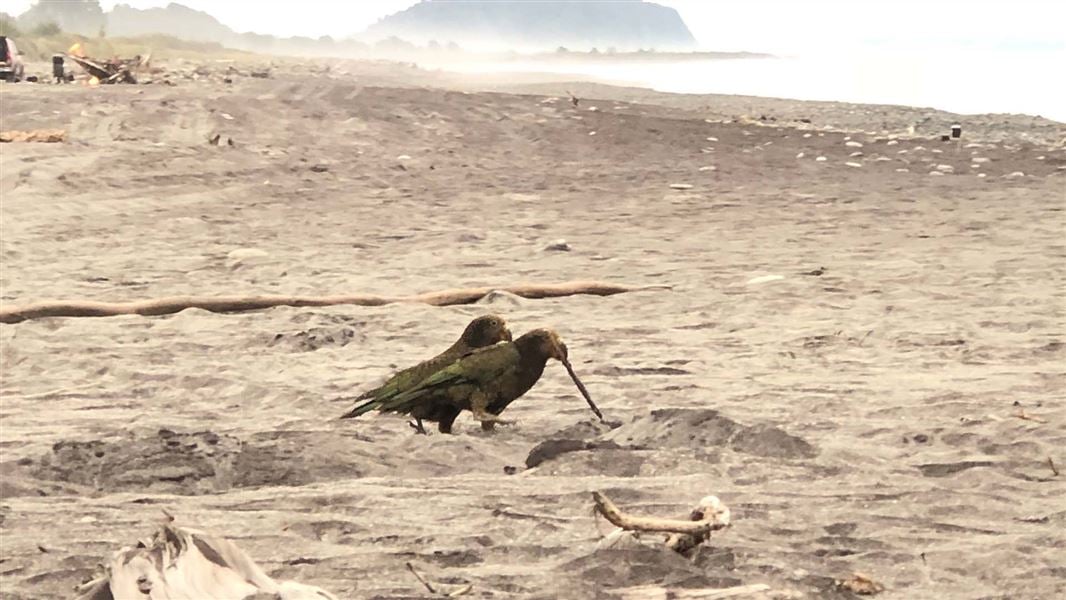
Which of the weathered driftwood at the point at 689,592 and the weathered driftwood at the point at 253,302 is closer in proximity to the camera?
the weathered driftwood at the point at 689,592

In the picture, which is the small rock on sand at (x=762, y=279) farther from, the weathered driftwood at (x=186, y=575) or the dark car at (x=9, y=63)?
the dark car at (x=9, y=63)

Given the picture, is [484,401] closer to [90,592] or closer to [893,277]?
[90,592]

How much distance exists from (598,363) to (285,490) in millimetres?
2054

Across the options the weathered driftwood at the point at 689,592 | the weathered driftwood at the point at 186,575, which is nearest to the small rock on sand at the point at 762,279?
the weathered driftwood at the point at 689,592

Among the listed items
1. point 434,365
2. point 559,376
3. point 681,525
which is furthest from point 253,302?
point 681,525

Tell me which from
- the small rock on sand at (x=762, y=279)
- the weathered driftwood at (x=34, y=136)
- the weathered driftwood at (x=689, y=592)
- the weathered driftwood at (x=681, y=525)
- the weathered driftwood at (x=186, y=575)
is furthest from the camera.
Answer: the weathered driftwood at (x=34, y=136)

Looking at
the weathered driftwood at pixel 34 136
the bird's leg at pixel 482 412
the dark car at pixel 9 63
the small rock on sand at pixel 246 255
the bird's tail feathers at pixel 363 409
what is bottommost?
the small rock on sand at pixel 246 255

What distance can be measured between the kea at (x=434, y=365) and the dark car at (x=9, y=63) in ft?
78.4

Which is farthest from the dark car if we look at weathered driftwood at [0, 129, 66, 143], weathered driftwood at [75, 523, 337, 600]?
weathered driftwood at [75, 523, 337, 600]

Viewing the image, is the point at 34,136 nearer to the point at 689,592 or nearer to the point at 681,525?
the point at 681,525

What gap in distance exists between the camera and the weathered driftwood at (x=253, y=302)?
6.05 metres

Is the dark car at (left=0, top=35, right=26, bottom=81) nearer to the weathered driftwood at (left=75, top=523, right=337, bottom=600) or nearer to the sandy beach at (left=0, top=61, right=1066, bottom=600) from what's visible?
the sandy beach at (left=0, top=61, right=1066, bottom=600)

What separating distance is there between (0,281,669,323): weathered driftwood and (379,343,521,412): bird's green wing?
225 cm

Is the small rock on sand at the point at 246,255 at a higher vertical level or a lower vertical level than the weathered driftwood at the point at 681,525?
lower
